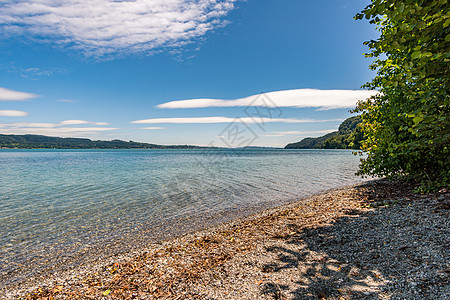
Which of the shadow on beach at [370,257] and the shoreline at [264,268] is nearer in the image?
the shadow on beach at [370,257]

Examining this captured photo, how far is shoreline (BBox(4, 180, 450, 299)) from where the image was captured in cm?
Result: 558

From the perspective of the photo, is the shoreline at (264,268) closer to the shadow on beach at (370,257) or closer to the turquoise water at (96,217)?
the shadow on beach at (370,257)

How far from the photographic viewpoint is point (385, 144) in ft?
46.0

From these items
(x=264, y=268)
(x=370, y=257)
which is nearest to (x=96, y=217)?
(x=264, y=268)

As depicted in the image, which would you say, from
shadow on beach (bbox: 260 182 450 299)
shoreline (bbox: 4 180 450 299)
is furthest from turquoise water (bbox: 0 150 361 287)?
shadow on beach (bbox: 260 182 450 299)

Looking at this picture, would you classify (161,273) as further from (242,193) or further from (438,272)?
(242,193)

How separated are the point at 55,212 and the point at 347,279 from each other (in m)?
18.5

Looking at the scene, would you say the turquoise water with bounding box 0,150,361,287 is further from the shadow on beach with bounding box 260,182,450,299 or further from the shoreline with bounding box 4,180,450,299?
the shadow on beach with bounding box 260,182,450,299

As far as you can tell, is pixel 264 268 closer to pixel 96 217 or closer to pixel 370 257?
pixel 370 257

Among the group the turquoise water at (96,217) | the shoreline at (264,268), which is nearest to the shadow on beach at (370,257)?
the shoreline at (264,268)

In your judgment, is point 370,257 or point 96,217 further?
point 96,217

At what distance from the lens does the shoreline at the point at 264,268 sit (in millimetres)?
5578

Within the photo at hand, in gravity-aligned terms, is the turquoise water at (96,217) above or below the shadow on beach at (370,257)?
Answer: below

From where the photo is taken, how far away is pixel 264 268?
6.73 meters
